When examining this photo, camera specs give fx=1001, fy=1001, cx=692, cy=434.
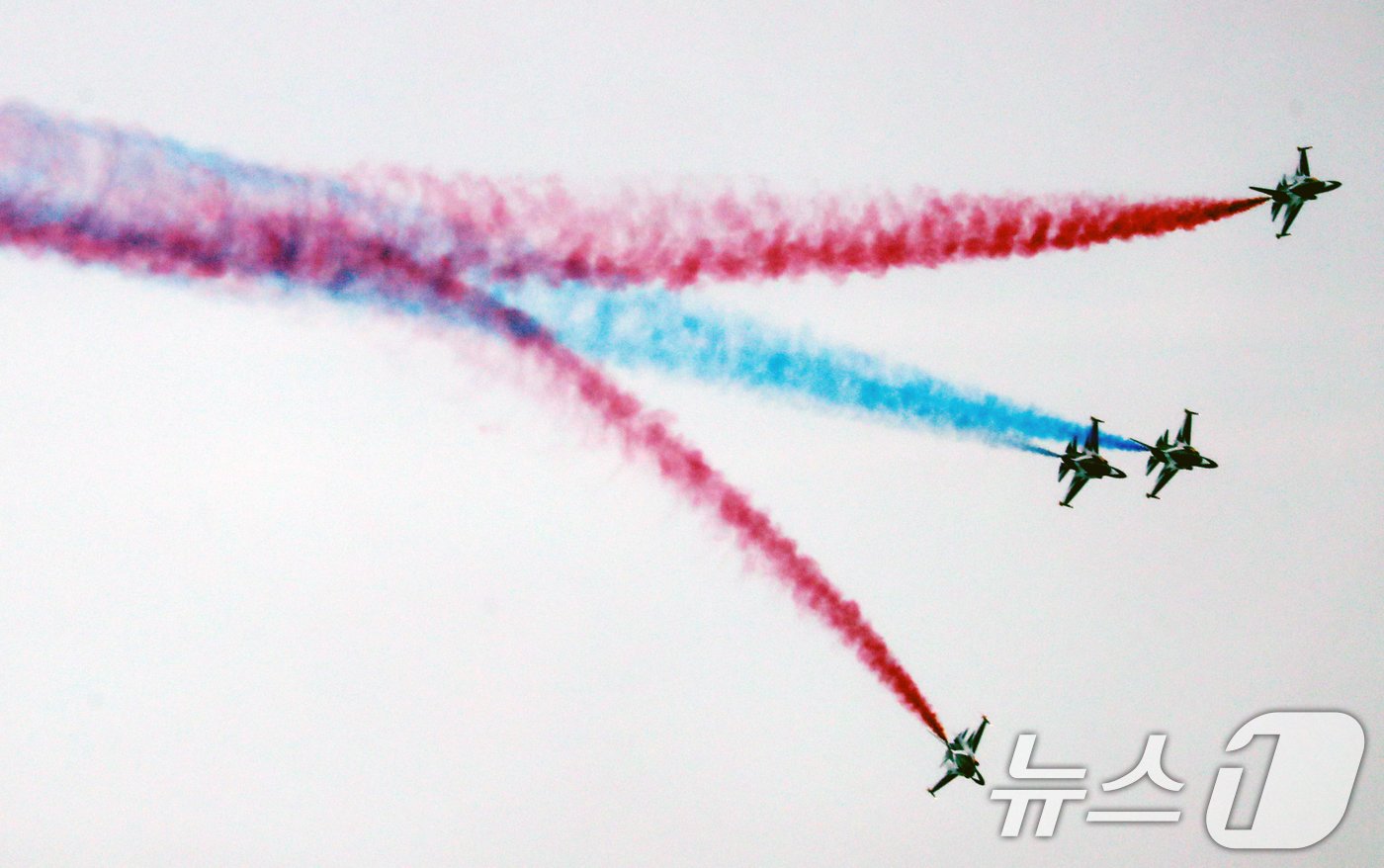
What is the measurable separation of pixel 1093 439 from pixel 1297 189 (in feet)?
16.1

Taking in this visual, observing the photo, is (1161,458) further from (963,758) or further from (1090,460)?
(963,758)

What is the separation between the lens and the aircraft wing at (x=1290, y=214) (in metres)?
14.9

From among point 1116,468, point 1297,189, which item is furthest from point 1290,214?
point 1116,468

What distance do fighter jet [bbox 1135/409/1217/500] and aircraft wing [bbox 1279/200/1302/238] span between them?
10.1 feet

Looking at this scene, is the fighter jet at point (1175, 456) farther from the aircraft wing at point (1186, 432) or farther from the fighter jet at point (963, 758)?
the fighter jet at point (963, 758)

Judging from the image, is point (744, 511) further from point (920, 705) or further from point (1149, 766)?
point (1149, 766)

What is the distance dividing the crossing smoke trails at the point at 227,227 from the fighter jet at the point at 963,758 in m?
7.30

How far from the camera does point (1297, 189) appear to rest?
1479 cm

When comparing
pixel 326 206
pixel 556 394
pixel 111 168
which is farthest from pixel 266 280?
pixel 556 394

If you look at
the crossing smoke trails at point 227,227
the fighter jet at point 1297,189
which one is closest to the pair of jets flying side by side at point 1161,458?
the fighter jet at point 1297,189

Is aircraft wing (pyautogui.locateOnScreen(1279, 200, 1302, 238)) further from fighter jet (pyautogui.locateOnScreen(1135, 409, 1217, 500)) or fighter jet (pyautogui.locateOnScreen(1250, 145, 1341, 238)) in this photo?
fighter jet (pyautogui.locateOnScreen(1135, 409, 1217, 500))

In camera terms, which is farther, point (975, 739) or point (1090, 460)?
point (975, 739)

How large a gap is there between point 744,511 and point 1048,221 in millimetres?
5826

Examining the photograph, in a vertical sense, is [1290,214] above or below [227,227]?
above
